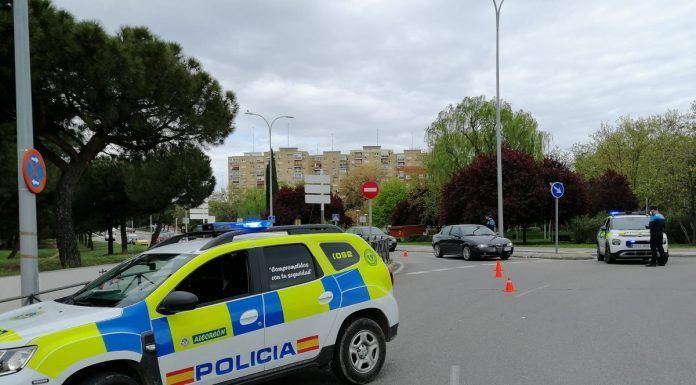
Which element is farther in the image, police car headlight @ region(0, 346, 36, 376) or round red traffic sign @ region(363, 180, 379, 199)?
round red traffic sign @ region(363, 180, 379, 199)

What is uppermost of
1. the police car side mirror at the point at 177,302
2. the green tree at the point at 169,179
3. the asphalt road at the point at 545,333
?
the green tree at the point at 169,179

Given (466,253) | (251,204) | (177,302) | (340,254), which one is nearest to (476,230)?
(466,253)

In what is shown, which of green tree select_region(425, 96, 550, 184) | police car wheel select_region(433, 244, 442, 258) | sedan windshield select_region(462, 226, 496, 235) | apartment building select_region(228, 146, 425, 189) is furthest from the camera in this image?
apartment building select_region(228, 146, 425, 189)

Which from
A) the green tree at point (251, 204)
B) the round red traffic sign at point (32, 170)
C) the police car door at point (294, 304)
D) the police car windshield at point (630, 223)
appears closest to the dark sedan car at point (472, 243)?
the police car windshield at point (630, 223)

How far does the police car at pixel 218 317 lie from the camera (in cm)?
385

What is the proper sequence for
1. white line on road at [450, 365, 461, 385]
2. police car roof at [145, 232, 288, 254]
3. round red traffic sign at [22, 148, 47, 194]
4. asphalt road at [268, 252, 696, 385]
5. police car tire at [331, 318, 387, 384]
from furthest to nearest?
round red traffic sign at [22, 148, 47, 194] < asphalt road at [268, 252, 696, 385] < white line on road at [450, 365, 461, 385] < police car tire at [331, 318, 387, 384] < police car roof at [145, 232, 288, 254]

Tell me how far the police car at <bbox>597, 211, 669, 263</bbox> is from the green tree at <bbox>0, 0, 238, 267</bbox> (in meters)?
16.0

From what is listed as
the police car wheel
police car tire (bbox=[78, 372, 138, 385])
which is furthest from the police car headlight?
the police car wheel

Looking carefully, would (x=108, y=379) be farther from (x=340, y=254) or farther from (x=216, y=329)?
(x=340, y=254)

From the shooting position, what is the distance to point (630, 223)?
19.2 m

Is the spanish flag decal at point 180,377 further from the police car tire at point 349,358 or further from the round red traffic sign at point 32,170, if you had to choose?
the round red traffic sign at point 32,170

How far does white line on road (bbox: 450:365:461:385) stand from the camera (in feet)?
18.6

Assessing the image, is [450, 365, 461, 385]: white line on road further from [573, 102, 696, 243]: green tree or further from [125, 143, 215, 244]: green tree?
[573, 102, 696, 243]: green tree

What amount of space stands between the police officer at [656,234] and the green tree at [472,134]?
95.8ft
